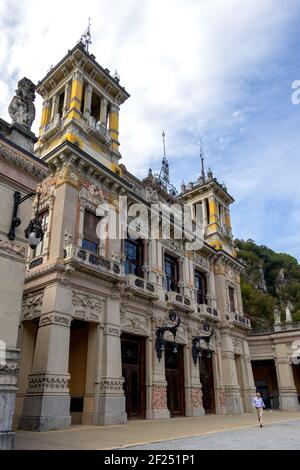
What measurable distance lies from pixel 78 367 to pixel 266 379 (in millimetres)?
24404

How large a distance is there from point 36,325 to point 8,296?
8376mm

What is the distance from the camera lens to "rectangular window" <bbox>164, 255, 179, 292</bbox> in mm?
22953

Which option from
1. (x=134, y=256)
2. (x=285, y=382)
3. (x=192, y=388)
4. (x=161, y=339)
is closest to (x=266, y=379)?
(x=285, y=382)

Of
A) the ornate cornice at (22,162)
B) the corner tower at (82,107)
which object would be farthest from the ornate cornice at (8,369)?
the corner tower at (82,107)

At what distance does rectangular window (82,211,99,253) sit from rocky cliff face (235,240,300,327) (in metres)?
35.0

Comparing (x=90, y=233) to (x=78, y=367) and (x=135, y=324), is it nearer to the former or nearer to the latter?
(x=135, y=324)

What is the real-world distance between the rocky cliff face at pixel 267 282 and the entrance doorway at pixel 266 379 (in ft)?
39.4

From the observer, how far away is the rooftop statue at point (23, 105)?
10048 millimetres

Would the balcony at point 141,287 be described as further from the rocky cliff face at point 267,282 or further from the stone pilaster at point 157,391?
the rocky cliff face at point 267,282

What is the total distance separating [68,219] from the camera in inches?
639

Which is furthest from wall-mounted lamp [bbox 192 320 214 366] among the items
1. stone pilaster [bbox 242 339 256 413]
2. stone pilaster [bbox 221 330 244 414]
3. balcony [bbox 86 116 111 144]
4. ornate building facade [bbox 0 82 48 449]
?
ornate building facade [bbox 0 82 48 449]
